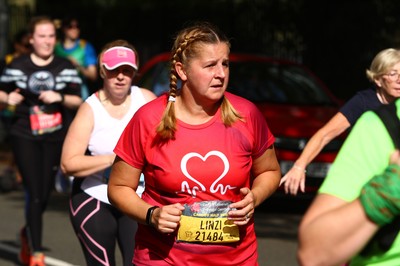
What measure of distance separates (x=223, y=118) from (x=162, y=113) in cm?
26

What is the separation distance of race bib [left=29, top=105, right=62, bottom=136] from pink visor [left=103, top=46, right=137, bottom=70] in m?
2.71

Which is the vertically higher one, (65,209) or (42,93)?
(42,93)

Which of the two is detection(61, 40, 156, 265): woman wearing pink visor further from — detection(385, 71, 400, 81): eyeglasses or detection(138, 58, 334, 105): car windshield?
detection(138, 58, 334, 105): car windshield

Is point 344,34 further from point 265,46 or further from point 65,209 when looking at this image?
point 65,209

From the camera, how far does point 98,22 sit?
1013 inches

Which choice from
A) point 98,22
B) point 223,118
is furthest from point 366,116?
point 98,22

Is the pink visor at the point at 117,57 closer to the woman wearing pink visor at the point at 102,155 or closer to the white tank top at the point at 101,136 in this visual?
the woman wearing pink visor at the point at 102,155

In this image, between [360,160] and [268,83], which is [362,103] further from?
[268,83]

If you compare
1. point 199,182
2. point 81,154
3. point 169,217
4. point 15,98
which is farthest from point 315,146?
point 15,98

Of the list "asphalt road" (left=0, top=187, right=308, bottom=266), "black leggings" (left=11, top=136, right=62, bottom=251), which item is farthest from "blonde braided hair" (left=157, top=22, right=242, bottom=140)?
"asphalt road" (left=0, top=187, right=308, bottom=266)

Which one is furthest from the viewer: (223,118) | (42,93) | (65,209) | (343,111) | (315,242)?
(65,209)

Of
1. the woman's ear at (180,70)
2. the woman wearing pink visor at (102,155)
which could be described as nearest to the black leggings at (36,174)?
the woman wearing pink visor at (102,155)

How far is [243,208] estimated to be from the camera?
4629 mm

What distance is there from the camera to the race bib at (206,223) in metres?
4.60
